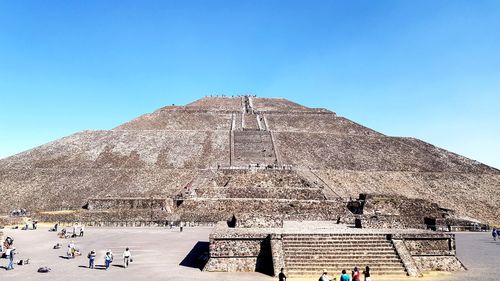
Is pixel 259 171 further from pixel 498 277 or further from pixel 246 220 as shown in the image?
pixel 498 277

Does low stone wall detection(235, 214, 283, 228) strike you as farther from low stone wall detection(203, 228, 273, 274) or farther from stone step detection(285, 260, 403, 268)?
stone step detection(285, 260, 403, 268)

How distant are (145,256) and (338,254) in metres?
7.44

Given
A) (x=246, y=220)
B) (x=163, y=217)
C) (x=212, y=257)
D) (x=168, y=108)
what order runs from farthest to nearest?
(x=168, y=108) → (x=163, y=217) → (x=246, y=220) → (x=212, y=257)

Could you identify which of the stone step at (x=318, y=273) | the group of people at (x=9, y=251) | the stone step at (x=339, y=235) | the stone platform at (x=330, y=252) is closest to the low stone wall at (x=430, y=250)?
the stone platform at (x=330, y=252)

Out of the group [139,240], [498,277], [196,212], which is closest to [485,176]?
[196,212]

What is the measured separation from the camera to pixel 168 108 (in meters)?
65.4

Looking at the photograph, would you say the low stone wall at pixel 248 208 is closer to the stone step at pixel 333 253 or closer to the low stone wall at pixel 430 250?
the low stone wall at pixel 430 250

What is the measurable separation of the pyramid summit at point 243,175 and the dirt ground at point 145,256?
323 cm

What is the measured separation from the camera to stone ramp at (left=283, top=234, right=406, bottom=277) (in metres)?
13.1

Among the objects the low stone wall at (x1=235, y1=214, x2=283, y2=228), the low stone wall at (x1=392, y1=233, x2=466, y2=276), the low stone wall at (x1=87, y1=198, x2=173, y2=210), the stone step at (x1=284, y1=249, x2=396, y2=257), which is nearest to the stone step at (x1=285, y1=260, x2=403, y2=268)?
the stone step at (x1=284, y1=249, x2=396, y2=257)

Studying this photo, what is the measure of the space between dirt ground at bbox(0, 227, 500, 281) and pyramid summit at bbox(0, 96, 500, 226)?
323cm

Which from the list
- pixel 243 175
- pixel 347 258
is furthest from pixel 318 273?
pixel 243 175

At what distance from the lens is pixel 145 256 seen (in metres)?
16.2

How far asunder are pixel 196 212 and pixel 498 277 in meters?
19.5
